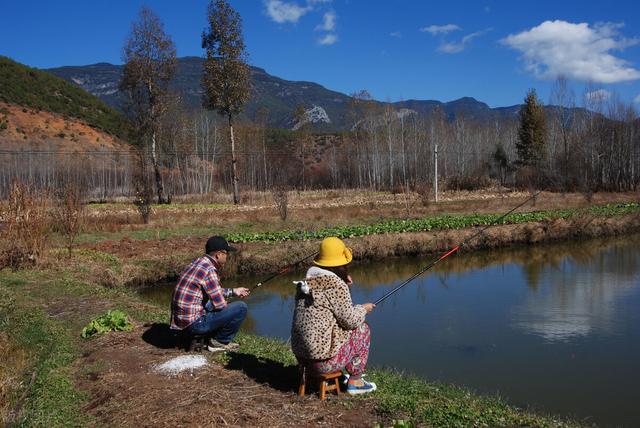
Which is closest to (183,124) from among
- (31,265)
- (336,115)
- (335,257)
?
(31,265)

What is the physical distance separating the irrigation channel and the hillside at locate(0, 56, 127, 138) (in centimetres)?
4504

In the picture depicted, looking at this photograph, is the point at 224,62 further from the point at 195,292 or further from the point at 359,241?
→ the point at 195,292

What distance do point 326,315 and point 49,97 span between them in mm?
62470

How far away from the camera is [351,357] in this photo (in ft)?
15.4

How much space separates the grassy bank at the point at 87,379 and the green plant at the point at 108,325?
136mm

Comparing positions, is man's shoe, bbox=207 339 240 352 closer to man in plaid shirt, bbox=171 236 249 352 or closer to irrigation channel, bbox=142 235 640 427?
man in plaid shirt, bbox=171 236 249 352

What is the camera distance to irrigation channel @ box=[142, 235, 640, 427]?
694 cm

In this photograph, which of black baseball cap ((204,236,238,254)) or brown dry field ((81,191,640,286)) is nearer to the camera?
black baseball cap ((204,236,238,254))

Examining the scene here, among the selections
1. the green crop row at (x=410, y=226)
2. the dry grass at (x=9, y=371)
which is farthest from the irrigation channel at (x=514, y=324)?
the dry grass at (x=9, y=371)

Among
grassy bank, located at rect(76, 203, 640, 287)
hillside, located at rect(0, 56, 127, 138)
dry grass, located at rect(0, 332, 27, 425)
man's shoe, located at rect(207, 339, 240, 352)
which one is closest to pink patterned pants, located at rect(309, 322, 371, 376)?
man's shoe, located at rect(207, 339, 240, 352)

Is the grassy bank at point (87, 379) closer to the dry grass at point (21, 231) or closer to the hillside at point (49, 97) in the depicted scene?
the dry grass at point (21, 231)

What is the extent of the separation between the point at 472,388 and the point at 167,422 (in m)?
4.08

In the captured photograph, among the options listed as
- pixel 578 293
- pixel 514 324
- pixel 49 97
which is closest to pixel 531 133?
pixel 578 293

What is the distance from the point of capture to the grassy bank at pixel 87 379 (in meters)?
4.38
